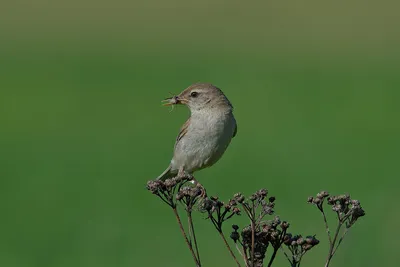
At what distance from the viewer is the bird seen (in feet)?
19.1

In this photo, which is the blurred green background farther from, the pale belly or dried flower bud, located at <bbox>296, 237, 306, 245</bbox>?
dried flower bud, located at <bbox>296, 237, 306, 245</bbox>

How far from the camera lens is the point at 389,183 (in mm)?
13406

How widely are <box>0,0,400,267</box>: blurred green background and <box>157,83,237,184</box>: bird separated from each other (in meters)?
3.60

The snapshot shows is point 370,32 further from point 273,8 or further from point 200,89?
point 200,89

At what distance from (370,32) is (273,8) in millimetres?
7972

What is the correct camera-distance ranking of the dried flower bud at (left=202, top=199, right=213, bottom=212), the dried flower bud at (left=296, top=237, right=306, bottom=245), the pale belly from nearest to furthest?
the dried flower bud at (left=296, top=237, right=306, bottom=245) → the dried flower bud at (left=202, top=199, right=213, bottom=212) → the pale belly

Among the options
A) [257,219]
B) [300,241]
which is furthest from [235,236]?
[300,241]

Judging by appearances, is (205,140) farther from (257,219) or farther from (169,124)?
(169,124)

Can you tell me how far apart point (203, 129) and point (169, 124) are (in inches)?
522

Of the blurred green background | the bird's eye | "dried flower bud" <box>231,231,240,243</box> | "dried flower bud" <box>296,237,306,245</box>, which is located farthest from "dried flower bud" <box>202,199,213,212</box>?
the blurred green background

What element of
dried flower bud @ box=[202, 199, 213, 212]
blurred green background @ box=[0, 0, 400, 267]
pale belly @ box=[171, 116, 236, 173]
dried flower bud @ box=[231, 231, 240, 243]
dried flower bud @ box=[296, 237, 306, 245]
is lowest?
dried flower bud @ box=[296, 237, 306, 245]

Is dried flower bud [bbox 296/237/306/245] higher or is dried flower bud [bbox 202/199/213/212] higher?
dried flower bud [bbox 202/199/213/212]

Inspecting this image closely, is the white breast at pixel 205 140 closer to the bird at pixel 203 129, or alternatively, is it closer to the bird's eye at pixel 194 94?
the bird at pixel 203 129

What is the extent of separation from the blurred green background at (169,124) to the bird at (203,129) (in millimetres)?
3602
